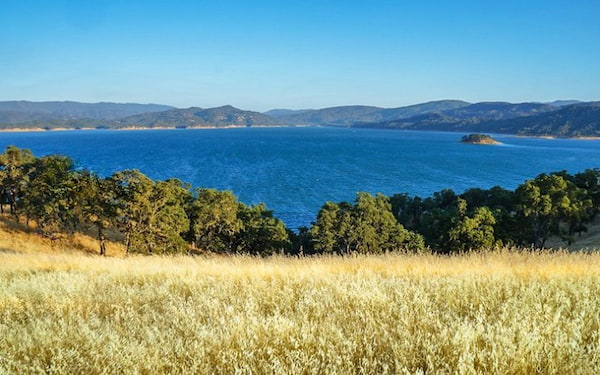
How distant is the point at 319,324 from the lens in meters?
4.36

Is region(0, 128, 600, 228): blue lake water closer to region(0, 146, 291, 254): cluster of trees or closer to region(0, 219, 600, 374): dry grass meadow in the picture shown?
region(0, 146, 291, 254): cluster of trees

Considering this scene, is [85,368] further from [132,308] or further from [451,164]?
[451,164]

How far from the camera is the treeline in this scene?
33688mm

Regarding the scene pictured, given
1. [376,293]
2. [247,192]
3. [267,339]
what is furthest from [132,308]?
[247,192]

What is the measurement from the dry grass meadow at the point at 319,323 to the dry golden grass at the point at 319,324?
22 mm

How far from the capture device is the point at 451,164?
Answer: 140 metres

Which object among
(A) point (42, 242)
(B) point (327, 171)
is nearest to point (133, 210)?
(A) point (42, 242)

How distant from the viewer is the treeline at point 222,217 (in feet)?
111

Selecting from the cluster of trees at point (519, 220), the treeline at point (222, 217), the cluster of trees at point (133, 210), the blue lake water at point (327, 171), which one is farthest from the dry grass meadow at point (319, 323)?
the blue lake water at point (327, 171)

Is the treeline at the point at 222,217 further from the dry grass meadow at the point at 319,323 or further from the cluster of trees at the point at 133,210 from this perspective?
the dry grass meadow at the point at 319,323

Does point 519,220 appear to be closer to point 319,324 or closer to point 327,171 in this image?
point 319,324

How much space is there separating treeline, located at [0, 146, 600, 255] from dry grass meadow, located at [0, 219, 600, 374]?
25342mm

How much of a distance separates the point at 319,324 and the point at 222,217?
39.0 m

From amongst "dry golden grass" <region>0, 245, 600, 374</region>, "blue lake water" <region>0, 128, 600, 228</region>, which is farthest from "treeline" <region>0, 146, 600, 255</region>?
"dry golden grass" <region>0, 245, 600, 374</region>
